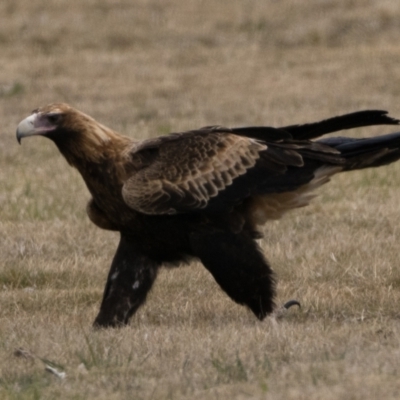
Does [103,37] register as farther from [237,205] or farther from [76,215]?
[237,205]

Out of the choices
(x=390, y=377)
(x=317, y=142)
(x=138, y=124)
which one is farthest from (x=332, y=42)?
(x=390, y=377)

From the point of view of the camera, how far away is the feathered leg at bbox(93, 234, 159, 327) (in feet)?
22.9

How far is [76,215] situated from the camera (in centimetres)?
991

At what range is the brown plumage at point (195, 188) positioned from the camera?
6.69m

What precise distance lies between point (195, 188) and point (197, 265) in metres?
1.69

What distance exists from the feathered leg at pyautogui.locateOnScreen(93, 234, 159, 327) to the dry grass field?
167 millimetres

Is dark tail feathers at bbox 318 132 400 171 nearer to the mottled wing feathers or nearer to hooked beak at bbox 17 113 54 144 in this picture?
the mottled wing feathers

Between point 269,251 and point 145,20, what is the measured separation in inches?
585

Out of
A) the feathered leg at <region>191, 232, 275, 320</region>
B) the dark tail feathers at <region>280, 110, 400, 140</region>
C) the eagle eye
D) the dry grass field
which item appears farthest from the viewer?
the dark tail feathers at <region>280, 110, 400, 140</region>

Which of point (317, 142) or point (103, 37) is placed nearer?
point (317, 142)

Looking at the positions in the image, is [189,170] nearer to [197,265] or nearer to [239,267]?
Answer: [239,267]

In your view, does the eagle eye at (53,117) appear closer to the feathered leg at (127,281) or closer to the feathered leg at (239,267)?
the feathered leg at (127,281)

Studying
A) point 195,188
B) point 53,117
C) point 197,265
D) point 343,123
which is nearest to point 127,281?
point 195,188

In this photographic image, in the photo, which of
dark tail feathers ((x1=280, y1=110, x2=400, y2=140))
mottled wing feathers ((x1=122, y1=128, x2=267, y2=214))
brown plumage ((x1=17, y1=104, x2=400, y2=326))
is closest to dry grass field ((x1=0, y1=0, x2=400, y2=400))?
brown plumage ((x1=17, y1=104, x2=400, y2=326))
